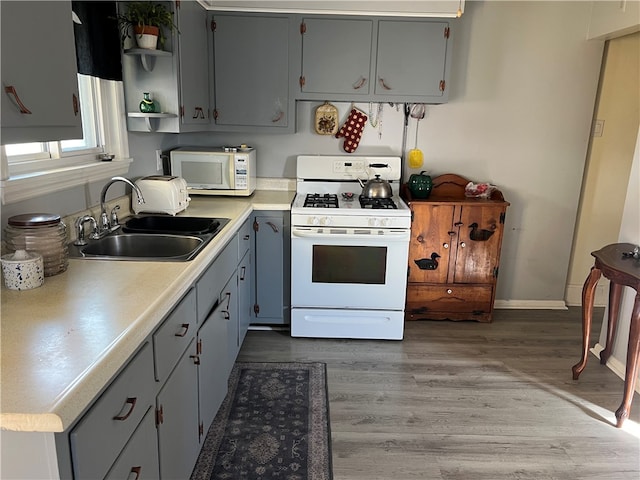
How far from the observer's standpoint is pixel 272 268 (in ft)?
10.6

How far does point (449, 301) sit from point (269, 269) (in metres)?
1.32

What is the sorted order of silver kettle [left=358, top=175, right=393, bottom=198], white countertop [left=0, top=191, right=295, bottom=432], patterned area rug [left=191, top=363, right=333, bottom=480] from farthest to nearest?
silver kettle [left=358, top=175, right=393, bottom=198] < patterned area rug [left=191, top=363, right=333, bottom=480] < white countertop [left=0, top=191, right=295, bottom=432]

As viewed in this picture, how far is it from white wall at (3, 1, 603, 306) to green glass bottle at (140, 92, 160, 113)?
2.24 feet

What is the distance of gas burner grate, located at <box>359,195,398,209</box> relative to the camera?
10.4 feet

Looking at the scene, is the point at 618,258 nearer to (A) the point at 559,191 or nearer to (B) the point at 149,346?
(A) the point at 559,191

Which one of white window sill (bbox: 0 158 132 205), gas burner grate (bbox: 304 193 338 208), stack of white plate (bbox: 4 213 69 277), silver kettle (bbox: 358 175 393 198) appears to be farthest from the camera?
silver kettle (bbox: 358 175 393 198)

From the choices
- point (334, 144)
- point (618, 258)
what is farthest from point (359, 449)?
point (334, 144)

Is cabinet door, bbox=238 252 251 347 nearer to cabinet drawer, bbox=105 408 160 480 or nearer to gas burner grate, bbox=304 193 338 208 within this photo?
gas burner grate, bbox=304 193 338 208

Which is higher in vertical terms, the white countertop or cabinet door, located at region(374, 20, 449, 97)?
cabinet door, located at region(374, 20, 449, 97)

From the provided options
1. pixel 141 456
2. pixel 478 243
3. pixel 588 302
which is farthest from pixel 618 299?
pixel 141 456

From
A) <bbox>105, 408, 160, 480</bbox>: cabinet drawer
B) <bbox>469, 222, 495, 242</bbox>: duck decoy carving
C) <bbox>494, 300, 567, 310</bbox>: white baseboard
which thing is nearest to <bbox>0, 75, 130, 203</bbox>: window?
<bbox>105, 408, 160, 480</bbox>: cabinet drawer

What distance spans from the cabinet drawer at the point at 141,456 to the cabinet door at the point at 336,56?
2430mm

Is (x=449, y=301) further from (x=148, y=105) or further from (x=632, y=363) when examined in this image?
(x=148, y=105)

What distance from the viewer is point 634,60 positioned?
350 cm
